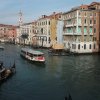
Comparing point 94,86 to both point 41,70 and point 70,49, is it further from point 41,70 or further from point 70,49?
point 70,49

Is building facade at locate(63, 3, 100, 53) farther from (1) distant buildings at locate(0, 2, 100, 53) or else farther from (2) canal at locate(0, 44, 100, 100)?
(2) canal at locate(0, 44, 100, 100)

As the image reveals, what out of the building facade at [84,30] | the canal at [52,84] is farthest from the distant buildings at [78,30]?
the canal at [52,84]

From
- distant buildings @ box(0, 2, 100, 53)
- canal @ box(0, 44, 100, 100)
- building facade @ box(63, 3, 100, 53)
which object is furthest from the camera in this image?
distant buildings @ box(0, 2, 100, 53)

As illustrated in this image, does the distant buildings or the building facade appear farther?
the distant buildings

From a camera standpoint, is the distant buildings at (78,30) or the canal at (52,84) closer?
the canal at (52,84)

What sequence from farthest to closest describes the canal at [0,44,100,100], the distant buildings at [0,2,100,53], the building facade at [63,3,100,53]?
the distant buildings at [0,2,100,53], the building facade at [63,3,100,53], the canal at [0,44,100,100]

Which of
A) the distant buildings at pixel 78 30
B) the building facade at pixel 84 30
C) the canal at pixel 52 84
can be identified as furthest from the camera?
the distant buildings at pixel 78 30

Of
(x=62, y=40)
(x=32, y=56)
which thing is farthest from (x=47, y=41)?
(x=32, y=56)

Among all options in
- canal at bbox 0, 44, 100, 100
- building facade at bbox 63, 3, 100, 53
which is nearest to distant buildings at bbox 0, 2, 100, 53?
building facade at bbox 63, 3, 100, 53

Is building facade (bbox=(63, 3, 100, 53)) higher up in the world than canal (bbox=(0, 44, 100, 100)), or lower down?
higher up

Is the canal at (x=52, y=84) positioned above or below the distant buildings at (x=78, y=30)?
below

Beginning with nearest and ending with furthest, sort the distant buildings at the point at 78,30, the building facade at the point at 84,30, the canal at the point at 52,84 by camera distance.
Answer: the canal at the point at 52,84 → the building facade at the point at 84,30 → the distant buildings at the point at 78,30

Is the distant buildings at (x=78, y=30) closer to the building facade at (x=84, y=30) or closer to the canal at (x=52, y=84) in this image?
the building facade at (x=84, y=30)

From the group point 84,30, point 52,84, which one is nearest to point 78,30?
point 84,30
